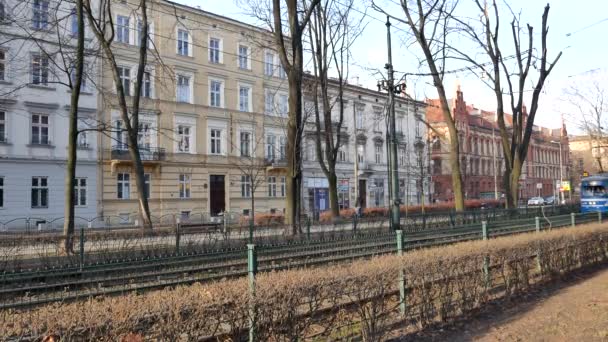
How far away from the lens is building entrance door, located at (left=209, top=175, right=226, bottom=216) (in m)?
40.2

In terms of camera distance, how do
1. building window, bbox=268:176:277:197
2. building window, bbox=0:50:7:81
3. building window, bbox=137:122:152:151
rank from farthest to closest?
building window, bbox=268:176:277:197, building window, bbox=137:122:152:151, building window, bbox=0:50:7:81

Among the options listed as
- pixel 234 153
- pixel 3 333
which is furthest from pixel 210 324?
pixel 234 153

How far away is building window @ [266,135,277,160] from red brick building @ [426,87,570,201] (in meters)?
21.2

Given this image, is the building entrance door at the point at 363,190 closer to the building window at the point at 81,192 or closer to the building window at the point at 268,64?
the building window at the point at 268,64

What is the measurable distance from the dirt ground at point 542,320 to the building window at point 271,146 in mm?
36062

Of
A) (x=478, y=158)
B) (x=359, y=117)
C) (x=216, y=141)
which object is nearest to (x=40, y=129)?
(x=216, y=141)

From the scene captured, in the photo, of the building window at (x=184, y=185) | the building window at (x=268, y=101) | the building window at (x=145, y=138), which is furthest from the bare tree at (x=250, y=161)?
the building window at (x=145, y=138)

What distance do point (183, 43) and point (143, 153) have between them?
30.0ft

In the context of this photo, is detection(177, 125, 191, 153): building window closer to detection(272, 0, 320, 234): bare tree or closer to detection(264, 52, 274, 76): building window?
detection(264, 52, 274, 76): building window

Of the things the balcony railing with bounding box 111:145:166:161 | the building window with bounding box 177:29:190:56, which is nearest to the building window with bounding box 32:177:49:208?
the balcony railing with bounding box 111:145:166:161

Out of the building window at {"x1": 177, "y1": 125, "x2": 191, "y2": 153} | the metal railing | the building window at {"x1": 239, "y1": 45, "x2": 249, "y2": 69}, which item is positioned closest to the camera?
the metal railing

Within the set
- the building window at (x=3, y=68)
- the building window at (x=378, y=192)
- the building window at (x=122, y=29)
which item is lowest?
the building window at (x=378, y=192)

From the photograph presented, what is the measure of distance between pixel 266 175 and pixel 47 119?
57.9 ft

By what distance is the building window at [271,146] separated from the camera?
4547cm
